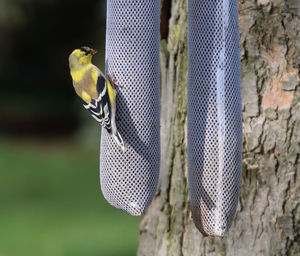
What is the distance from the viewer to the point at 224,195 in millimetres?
2947

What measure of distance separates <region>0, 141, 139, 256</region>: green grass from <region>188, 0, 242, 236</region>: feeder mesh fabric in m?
3.67

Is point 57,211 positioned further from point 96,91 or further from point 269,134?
point 96,91

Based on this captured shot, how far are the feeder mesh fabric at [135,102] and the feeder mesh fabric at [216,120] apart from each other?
20 cm

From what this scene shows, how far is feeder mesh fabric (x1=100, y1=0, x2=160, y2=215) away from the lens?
300cm

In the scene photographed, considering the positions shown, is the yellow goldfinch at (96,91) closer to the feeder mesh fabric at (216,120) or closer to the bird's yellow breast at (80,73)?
the bird's yellow breast at (80,73)

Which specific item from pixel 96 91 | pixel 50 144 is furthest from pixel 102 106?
pixel 50 144

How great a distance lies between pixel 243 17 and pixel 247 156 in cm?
72

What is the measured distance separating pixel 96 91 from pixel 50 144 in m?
13.2

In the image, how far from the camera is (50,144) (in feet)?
52.7

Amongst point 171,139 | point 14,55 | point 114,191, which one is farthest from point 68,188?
point 14,55

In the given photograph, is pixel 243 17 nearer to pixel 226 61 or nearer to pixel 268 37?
pixel 268 37

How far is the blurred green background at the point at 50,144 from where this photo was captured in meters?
7.43

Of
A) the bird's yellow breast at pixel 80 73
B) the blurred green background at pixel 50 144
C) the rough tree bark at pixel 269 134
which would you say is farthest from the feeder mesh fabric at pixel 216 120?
the blurred green background at pixel 50 144

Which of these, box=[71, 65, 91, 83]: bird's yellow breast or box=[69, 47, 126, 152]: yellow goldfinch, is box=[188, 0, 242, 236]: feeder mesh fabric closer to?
box=[69, 47, 126, 152]: yellow goldfinch
